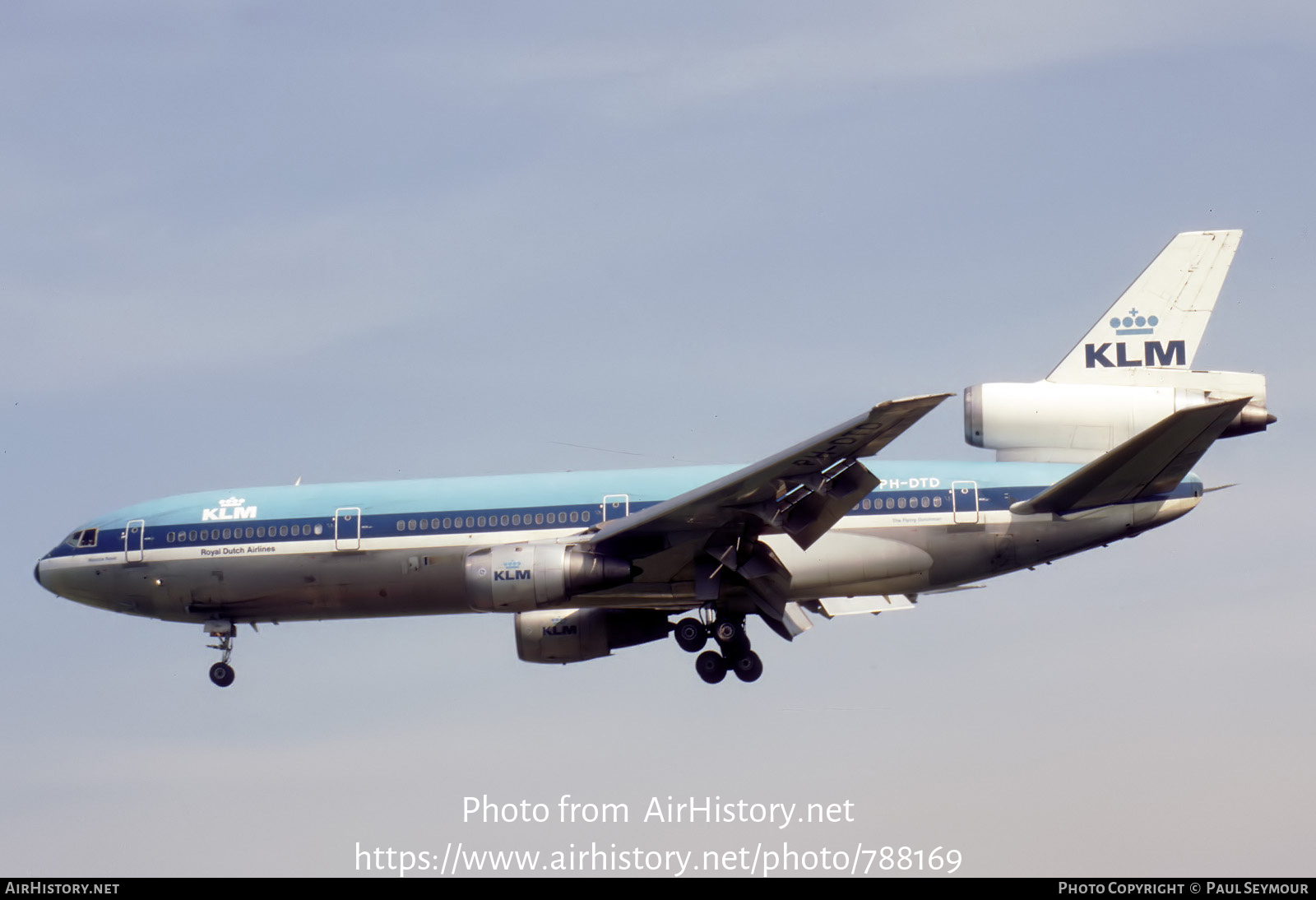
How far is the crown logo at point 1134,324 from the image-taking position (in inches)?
1190

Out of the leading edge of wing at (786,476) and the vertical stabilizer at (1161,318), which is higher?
the vertical stabilizer at (1161,318)

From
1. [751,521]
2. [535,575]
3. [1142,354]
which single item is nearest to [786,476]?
[751,521]

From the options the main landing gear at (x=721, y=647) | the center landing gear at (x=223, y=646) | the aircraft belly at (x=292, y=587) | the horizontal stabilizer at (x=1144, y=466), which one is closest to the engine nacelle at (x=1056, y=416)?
the horizontal stabilizer at (x=1144, y=466)

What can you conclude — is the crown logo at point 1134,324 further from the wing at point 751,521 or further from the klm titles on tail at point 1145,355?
the wing at point 751,521

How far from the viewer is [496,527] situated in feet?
97.2

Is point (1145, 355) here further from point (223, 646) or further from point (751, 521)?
point (223, 646)

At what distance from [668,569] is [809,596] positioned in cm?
272

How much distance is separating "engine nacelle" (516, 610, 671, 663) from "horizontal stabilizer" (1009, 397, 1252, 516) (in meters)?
7.55

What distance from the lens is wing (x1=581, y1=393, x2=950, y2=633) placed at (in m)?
24.6

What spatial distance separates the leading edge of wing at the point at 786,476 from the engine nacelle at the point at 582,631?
10.5ft

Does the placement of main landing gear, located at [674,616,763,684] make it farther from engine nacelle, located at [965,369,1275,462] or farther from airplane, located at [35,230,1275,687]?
engine nacelle, located at [965,369,1275,462]

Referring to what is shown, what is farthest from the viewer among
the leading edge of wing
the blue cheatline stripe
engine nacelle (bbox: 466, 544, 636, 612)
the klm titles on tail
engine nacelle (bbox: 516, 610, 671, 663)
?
engine nacelle (bbox: 516, 610, 671, 663)

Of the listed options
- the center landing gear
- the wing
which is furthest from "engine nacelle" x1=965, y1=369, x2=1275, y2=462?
the center landing gear
